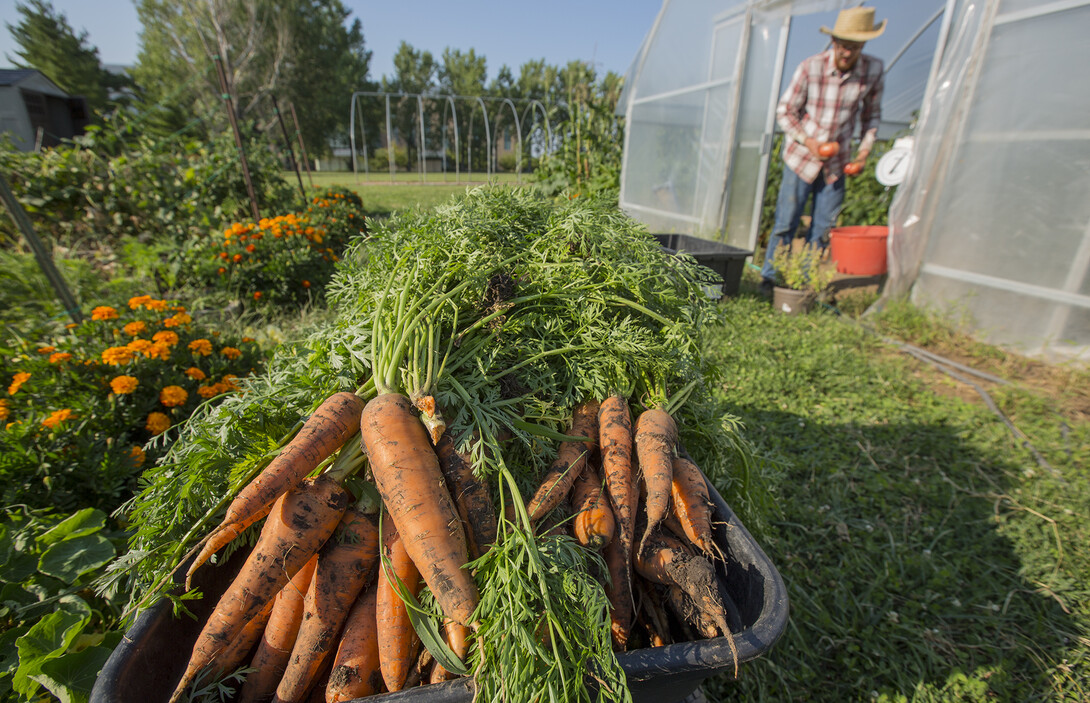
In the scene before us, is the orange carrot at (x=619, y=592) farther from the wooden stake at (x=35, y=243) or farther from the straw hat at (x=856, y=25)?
the straw hat at (x=856, y=25)

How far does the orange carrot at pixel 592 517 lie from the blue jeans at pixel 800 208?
5062mm

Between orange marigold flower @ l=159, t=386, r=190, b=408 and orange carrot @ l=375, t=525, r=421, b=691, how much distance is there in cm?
161

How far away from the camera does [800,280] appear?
509cm

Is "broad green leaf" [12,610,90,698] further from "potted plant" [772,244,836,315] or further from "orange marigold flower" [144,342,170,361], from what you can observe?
"potted plant" [772,244,836,315]

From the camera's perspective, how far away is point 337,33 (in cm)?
3400

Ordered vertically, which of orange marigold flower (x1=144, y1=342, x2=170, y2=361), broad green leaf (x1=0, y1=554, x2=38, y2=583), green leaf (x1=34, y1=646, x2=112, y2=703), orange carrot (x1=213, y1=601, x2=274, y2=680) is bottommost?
green leaf (x1=34, y1=646, x2=112, y2=703)

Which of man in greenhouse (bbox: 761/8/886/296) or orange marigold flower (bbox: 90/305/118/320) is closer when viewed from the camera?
orange marigold flower (bbox: 90/305/118/320)

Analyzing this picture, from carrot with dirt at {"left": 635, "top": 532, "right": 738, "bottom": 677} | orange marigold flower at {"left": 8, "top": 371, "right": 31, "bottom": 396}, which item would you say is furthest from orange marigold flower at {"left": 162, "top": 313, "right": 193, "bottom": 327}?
carrot with dirt at {"left": 635, "top": 532, "right": 738, "bottom": 677}

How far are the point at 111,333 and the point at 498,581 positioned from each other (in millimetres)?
2906

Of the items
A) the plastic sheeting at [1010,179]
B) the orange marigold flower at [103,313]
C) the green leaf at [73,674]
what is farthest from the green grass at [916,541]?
the orange marigold flower at [103,313]

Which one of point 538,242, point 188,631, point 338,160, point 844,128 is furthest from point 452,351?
point 338,160

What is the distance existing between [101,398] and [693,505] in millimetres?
2722

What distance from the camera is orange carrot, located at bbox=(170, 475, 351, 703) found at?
119 centimetres

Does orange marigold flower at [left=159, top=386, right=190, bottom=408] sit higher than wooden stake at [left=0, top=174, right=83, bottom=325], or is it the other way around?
wooden stake at [left=0, top=174, right=83, bottom=325]
